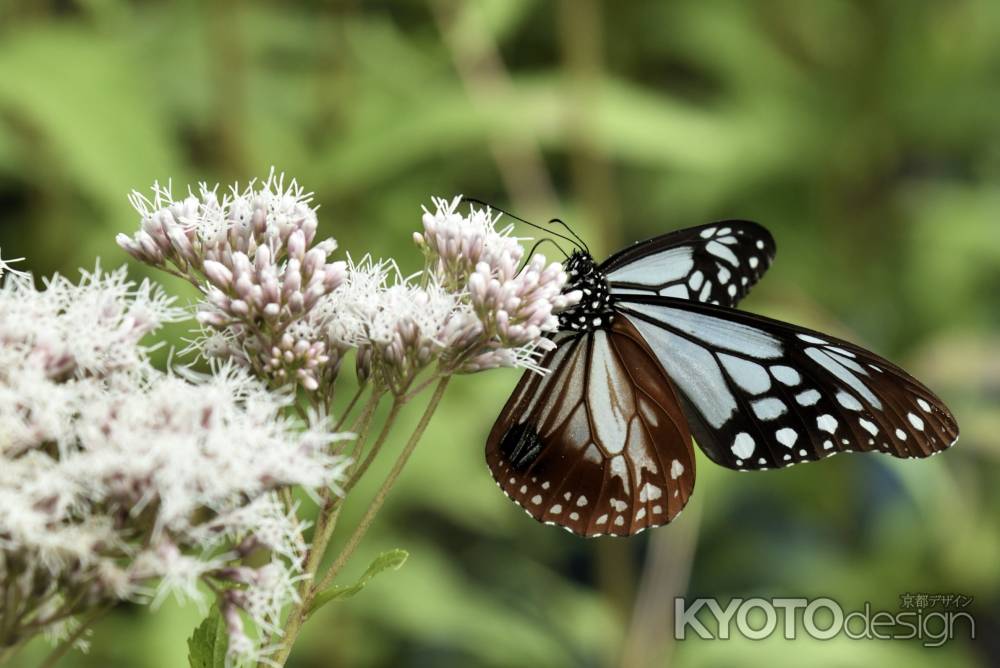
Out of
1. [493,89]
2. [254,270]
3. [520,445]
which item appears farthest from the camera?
[493,89]

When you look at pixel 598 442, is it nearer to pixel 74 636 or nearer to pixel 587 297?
pixel 587 297

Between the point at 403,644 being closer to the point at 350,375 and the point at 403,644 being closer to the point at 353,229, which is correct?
the point at 350,375

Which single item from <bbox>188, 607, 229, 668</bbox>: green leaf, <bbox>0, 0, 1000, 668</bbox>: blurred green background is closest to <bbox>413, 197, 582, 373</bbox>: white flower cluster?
<bbox>188, 607, 229, 668</bbox>: green leaf

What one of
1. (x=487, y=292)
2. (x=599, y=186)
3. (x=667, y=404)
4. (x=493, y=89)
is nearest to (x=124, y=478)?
(x=487, y=292)

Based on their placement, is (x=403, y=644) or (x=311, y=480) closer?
Answer: (x=311, y=480)

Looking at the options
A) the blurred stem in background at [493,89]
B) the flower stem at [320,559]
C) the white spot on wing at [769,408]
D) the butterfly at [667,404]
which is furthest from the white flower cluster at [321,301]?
the blurred stem in background at [493,89]

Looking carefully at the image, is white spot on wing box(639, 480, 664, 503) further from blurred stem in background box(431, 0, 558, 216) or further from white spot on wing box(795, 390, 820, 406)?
blurred stem in background box(431, 0, 558, 216)

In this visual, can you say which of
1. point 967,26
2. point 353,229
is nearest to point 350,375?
point 353,229
